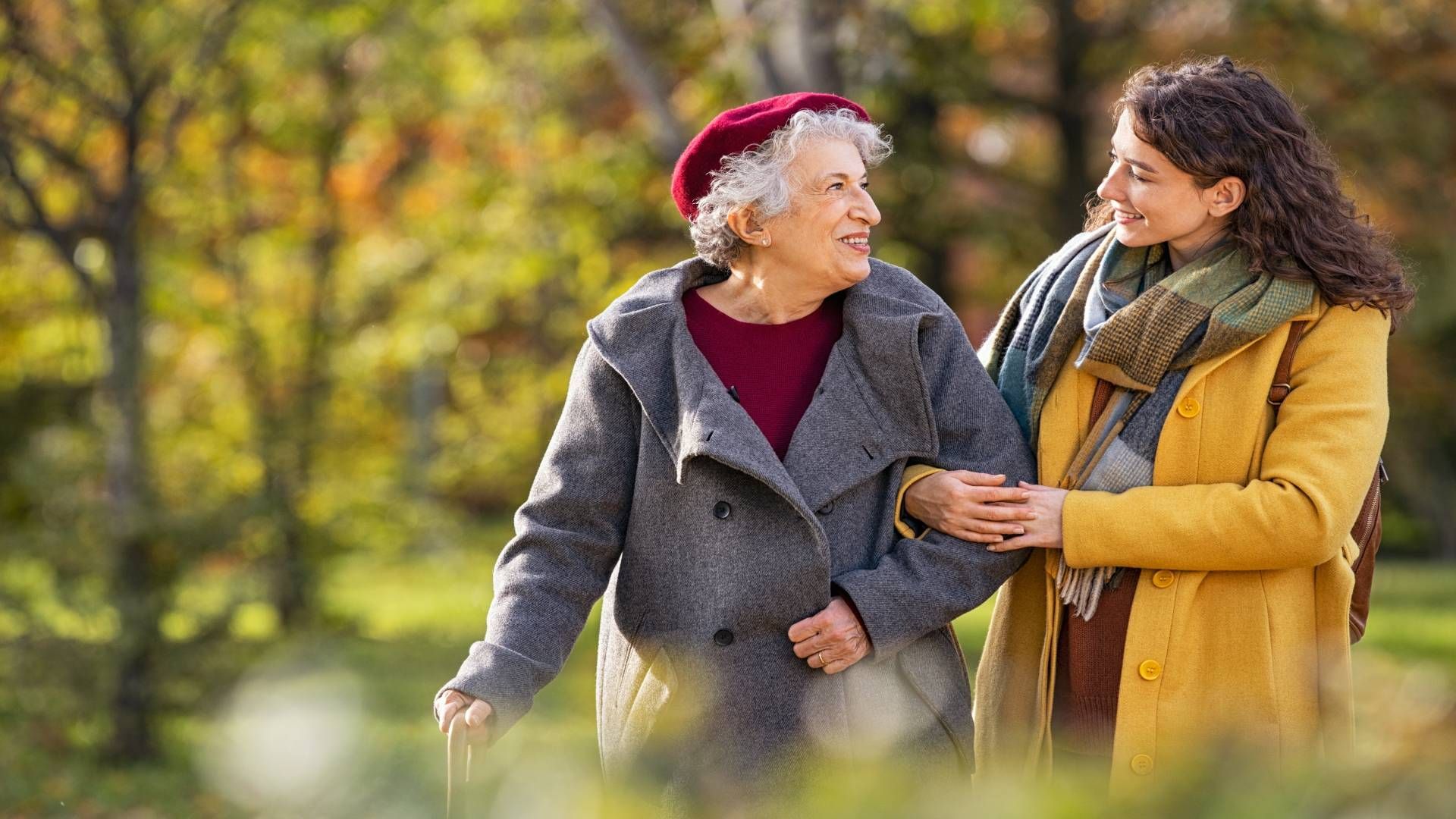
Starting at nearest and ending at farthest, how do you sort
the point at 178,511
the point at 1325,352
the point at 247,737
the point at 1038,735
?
the point at 247,737 < the point at 1325,352 < the point at 1038,735 < the point at 178,511

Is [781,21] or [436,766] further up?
[781,21]

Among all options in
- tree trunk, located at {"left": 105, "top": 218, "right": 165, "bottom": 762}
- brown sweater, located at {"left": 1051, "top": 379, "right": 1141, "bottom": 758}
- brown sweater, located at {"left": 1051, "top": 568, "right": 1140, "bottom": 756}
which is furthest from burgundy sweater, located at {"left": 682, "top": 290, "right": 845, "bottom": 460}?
tree trunk, located at {"left": 105, "top": 218, "right": 165, "bottom": 762}

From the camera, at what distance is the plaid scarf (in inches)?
99.4

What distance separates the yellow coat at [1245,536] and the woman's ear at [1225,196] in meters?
0.22

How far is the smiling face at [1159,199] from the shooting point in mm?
2572

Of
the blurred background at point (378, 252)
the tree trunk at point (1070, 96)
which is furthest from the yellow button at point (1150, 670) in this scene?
the tree trunk at point (1070, 96)

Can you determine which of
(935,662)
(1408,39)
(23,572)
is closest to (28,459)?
(23,572)

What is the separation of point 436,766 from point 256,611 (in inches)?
376

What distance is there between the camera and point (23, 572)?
6.65m

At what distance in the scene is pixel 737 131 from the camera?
2695 millimetres

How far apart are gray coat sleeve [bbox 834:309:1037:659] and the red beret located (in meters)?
0.42

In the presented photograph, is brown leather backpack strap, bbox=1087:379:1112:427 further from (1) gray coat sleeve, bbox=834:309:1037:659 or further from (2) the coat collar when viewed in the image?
(2) the coat collar

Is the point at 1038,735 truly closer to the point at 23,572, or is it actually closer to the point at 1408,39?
the point at 23,572

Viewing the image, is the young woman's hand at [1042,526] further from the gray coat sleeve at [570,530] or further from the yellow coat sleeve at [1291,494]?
the gray coat sleeve at [570,530]
